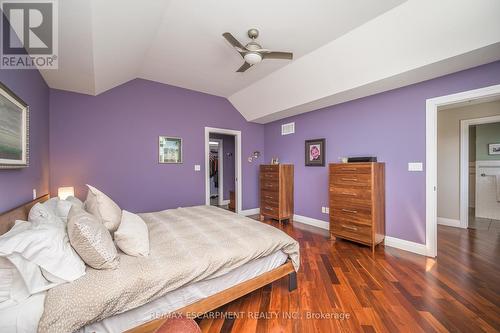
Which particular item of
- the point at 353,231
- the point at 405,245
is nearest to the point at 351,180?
the point at 353,231

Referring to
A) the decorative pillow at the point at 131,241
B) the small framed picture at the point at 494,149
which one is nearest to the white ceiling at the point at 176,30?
the decorative pillow at the point at 131,241

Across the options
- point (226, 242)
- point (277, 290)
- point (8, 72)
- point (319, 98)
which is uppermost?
point (319, 98)

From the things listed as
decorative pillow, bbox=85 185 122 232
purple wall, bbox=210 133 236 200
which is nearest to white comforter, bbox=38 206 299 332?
decorative pillow, bbox=85 185 122 232

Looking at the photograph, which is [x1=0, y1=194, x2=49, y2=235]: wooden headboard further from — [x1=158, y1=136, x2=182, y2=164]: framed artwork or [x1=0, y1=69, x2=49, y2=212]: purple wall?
[x1=158, y1=136, x2=182, y2=164]: framed artwork

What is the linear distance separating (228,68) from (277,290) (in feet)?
10.2

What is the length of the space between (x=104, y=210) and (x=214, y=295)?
1132 millimetres

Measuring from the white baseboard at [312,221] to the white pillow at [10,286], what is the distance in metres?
3.87

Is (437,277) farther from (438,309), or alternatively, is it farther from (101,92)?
(101,92)

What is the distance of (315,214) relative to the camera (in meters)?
4.11

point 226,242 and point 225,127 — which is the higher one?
point 225,127

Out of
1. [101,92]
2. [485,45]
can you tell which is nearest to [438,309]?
[485,45]

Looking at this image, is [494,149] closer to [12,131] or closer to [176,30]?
[176,30]

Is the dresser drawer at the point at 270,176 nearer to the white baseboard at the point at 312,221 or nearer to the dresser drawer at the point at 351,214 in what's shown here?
the white baseboard at the point at 312,221

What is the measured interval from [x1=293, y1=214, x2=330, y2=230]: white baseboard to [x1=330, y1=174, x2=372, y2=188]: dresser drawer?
3.38ft
